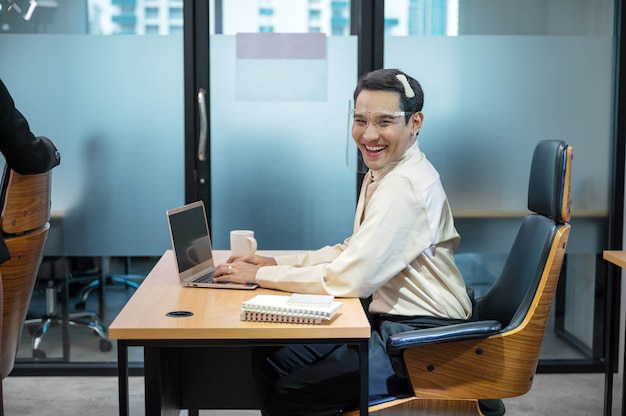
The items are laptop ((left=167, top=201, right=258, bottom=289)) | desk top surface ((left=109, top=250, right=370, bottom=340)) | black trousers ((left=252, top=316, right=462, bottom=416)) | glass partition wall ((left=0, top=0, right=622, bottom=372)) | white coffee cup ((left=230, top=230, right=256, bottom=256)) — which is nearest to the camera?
desk top surface ((left=109, top=250, right=370, bottom=340))

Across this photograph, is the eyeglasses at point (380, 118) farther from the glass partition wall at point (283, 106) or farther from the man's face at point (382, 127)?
the glass partition wall at point (283, 106)

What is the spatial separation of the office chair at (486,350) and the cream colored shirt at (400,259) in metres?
0.19

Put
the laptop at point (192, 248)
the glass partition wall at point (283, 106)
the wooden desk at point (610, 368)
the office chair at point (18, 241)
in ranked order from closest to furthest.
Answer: the laptop at point (192, 248) < the office chair at point (18, 241) < the wooden desk at point (610, 368) < the glass partition wall at point (283, 106)

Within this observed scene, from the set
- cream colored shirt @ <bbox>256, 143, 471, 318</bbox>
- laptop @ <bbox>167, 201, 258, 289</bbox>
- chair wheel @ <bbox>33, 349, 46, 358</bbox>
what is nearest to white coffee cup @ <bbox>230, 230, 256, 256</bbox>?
laptop @ <bbox>167, 201, 258, 289</bbox>

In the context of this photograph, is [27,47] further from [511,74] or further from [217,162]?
[511,74]

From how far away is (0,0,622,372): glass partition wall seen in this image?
12.7 feet

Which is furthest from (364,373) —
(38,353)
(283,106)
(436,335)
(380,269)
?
(38,353)

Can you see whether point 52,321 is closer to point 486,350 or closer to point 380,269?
point 380,269

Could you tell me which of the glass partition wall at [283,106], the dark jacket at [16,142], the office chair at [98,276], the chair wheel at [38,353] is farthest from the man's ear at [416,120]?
the chair wheel at [38,353]

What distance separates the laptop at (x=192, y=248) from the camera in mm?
2340

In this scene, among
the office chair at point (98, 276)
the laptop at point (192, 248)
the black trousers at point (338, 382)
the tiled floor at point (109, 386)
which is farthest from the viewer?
the office chair at point (98, 276)

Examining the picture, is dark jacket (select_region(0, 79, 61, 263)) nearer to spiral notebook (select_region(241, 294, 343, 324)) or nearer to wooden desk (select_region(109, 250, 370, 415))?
wooden desk (select_region(109, 250, 370, 415))

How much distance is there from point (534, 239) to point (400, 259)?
39 centimetres

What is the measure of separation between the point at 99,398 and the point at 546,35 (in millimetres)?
2625
